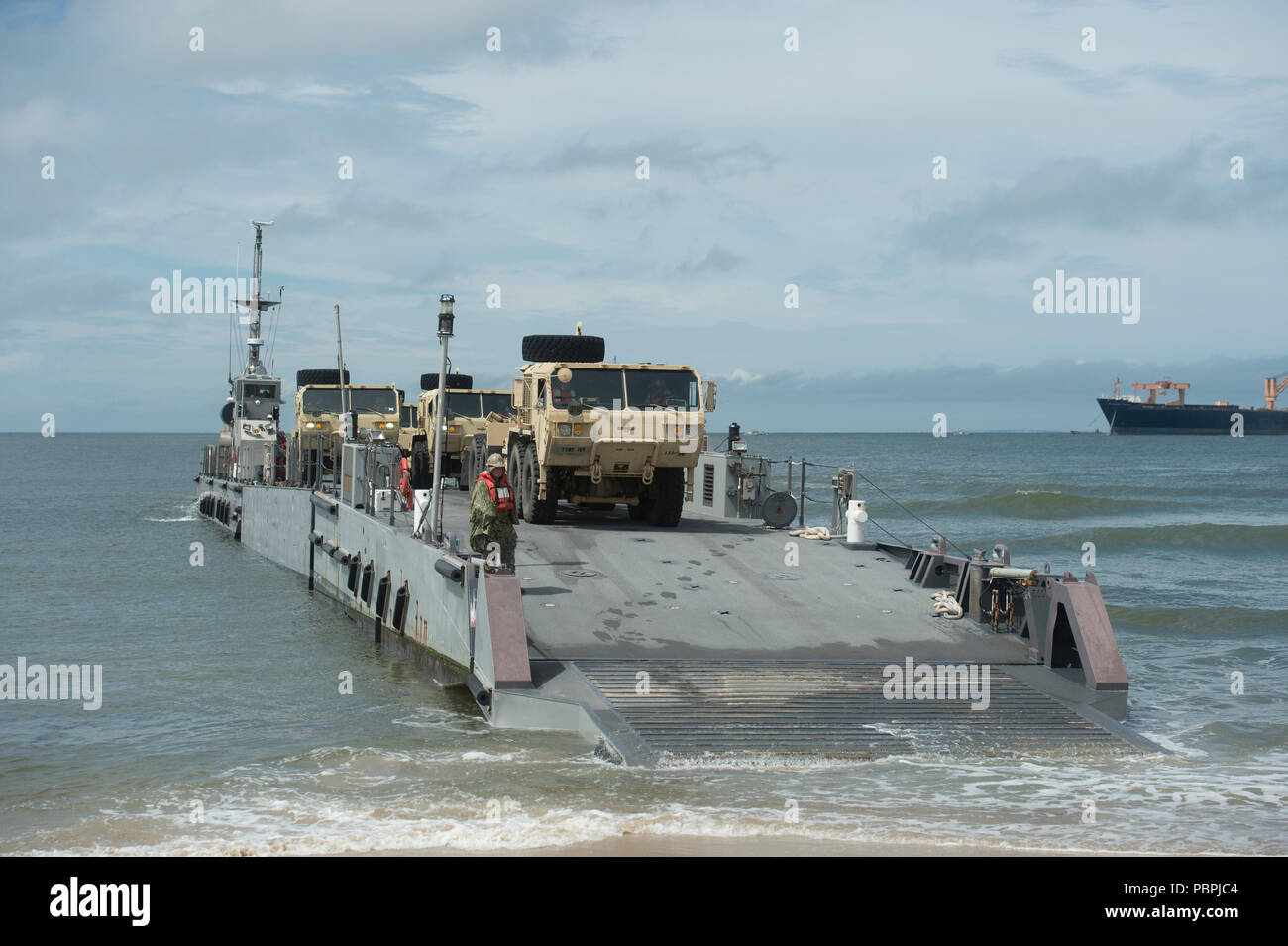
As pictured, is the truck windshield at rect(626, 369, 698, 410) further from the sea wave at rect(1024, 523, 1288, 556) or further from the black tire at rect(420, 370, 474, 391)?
the sea wave at rect(1024, 523, 1288, 556)

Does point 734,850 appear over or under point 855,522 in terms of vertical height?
under

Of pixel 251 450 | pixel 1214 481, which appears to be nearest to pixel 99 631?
pixel 251 450

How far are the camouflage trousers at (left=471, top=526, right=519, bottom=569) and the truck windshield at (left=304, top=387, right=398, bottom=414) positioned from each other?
19.3 meters

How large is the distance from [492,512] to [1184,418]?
5673 inches

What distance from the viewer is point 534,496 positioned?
17859 mm

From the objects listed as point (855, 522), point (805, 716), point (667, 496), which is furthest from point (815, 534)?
point (805, 716)

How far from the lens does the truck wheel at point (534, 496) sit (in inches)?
698

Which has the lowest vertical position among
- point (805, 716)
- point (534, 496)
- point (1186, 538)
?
point (1186, 538)

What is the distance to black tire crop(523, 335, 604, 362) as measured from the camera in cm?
1953

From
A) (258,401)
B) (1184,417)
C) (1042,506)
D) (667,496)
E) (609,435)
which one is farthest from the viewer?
(1184,417)

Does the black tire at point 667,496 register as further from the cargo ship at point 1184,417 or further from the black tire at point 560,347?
the cargo ship at point 1184,417

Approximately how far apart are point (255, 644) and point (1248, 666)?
528 inches

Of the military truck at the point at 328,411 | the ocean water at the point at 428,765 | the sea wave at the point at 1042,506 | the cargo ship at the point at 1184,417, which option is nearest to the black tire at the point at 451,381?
the military truck at the point at 328,411

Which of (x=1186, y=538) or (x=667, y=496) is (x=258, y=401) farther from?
(x=1186, y=538)
